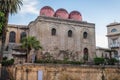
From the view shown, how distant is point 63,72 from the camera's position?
120 ft

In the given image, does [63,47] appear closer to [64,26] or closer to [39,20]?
[64,26]

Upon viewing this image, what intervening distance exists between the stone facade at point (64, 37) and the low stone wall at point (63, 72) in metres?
6.52

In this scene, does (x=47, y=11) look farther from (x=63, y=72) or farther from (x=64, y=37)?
(x=63, y=72)

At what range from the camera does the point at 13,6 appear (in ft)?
103

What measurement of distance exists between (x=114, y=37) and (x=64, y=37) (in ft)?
64.4

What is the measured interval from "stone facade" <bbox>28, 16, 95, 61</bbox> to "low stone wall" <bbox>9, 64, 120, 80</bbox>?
21.4 ft

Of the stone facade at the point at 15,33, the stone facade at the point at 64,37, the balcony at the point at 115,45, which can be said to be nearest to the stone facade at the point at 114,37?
the balcony at the point at 115,45

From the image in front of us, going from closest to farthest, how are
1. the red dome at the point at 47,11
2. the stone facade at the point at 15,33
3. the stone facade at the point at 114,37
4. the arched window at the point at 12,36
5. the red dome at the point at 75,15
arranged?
the red dome at the point at 47,11
the red dome at the point at 75,15
the stone facade at the point at 15,33
the arched window at the point at 12,36
the stone facade at the point at 114,37

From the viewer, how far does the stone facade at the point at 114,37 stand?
5845 centimetres

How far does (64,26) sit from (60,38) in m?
2.51

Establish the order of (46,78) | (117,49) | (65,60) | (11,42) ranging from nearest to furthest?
(46,78) → (65,60) → (11,42) → (117,49)

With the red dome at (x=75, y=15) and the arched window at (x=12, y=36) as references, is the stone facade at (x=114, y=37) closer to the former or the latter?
the red dome at (x=75, y=15)

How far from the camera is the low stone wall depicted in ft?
113

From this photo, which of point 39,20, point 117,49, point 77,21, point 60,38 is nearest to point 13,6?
point 39,20
